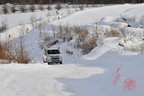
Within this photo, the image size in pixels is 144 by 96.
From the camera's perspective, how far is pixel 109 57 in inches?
622

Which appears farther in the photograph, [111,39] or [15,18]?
[15,18]

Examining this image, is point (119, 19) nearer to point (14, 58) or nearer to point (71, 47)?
point (71, 47)

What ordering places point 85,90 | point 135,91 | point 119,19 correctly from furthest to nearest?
point 119,19
point 85,90
point 135,91

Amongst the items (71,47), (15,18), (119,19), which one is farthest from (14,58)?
(15,18)

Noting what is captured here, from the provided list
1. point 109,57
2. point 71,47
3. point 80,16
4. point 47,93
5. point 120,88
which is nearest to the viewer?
point 120,88

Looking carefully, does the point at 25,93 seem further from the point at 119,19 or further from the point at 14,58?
the point at 119,19

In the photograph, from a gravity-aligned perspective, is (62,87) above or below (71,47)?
above

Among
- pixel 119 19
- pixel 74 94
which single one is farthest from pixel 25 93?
pixel 119 19

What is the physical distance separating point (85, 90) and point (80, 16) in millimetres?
34950

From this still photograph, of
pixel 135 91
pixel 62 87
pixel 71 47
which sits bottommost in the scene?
pixel 71 47

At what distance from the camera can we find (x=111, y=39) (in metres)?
20.2

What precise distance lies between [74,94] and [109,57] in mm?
9135

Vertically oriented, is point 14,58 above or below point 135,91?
below

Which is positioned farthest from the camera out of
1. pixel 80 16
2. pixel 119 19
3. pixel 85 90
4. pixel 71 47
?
pixel 80 16
